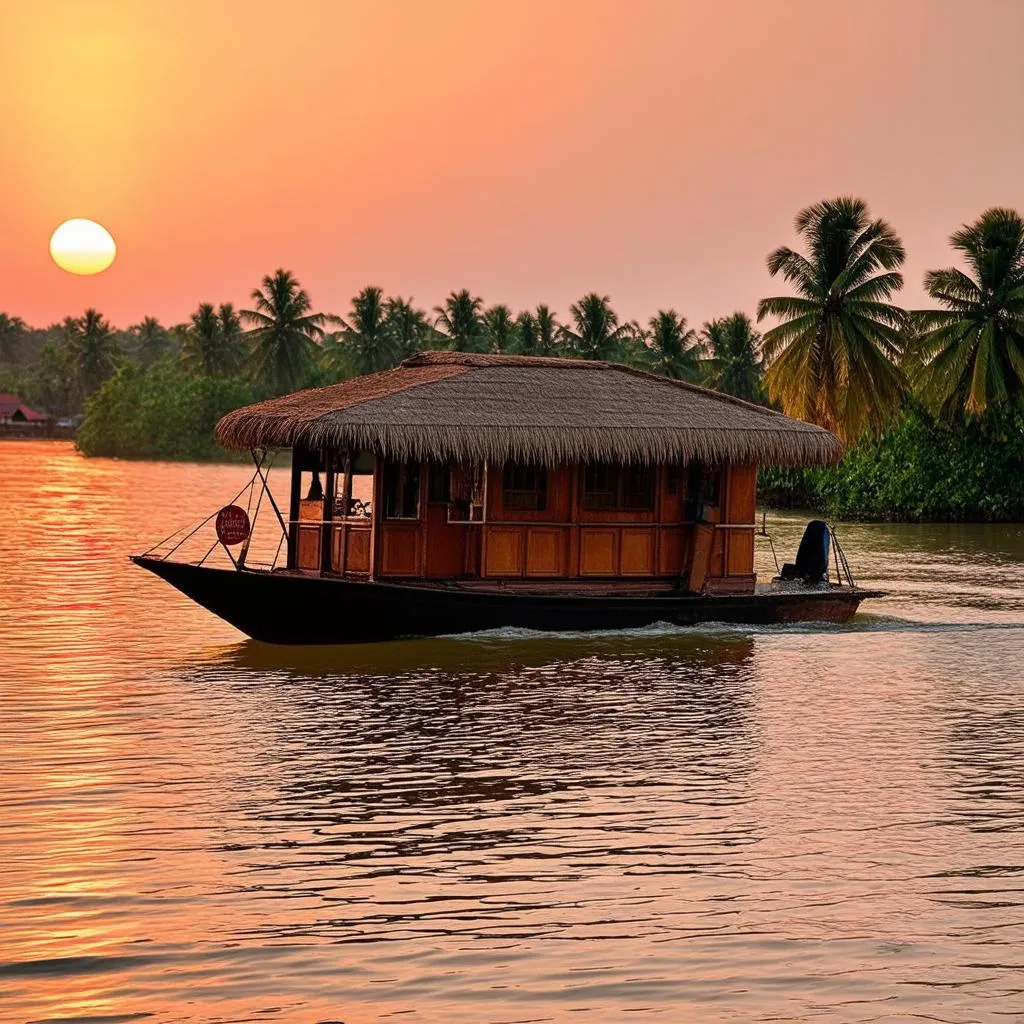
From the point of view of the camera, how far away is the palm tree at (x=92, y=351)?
434 feet

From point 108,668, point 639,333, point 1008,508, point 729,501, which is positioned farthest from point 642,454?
point 639,333

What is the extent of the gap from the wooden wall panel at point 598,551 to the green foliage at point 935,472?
93.6 feet

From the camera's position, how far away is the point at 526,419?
58.1 ft

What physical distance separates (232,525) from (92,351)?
396 ft

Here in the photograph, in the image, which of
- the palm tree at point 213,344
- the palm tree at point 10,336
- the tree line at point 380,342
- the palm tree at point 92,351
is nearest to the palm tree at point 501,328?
the tree line at point 380,342

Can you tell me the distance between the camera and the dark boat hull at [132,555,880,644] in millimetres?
16703

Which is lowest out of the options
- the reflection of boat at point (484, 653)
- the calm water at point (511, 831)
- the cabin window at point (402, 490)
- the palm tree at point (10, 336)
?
the calm water at point (511, 831)

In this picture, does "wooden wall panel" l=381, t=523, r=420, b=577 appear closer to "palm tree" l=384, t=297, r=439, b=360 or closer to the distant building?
"palm tree" l=384, t=297, r=439, b=360

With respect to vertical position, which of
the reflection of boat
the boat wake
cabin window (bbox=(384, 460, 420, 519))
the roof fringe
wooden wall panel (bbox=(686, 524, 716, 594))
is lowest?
the reflection of boat

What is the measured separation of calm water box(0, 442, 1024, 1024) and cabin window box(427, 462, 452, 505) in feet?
5.14

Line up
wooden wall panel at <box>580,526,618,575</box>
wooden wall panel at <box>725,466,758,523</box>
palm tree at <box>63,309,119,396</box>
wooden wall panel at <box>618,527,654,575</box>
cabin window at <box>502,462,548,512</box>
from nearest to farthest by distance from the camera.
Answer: cabin window at <box>502,462,548,512</box> < wooden wall panel at <box>580,526,618,575</box> < wooden wall panel at <box>618,527,654,575</box> < wooden wall panel at <box>725,466,758,523</box> < palm tree at <box>63,309,119,396</box>

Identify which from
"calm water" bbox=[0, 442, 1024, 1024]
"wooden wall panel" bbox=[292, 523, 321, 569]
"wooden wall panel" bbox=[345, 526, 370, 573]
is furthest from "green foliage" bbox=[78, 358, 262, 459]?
"calm water" bbox=[0, 442, 1024, 1024]

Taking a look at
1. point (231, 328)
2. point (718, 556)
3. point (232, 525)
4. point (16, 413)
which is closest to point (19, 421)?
point (16, 413)

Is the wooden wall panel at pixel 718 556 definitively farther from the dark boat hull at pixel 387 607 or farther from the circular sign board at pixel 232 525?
the circular sign board at pixel 232 525
